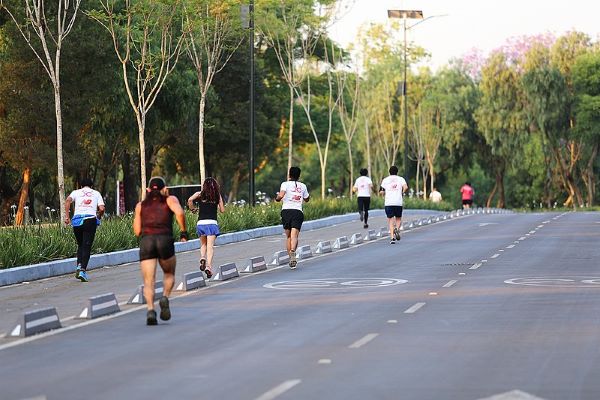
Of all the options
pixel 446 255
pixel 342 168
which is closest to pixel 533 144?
pixel 342 168

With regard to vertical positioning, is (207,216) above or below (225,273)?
above

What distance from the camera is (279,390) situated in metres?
10.4

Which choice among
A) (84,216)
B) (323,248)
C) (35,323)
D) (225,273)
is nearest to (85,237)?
(84,216)

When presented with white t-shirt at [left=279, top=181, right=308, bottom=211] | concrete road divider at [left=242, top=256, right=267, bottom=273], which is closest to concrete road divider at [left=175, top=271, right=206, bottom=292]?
concrete road divider at [left=242, top=256, right=267, bottom=273]

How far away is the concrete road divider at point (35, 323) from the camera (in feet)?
48.7

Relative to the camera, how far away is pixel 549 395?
33.4 feet

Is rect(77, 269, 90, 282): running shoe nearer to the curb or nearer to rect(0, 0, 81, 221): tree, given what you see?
the curb

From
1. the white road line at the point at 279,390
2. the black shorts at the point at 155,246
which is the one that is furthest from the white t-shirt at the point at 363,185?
the white road line at the point at 279,390

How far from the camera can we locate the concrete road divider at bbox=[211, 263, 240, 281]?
23.7m

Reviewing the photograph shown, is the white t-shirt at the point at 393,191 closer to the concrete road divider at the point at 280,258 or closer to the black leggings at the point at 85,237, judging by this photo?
the concrete road divider at the point at 280,258

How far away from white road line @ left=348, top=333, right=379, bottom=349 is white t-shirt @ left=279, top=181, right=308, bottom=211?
12.4 metres

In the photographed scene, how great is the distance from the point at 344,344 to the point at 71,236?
16.4 meters

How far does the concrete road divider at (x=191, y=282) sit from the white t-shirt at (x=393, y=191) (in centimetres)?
1441

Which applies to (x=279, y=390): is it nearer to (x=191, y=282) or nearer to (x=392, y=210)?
(x=191, y=282)
